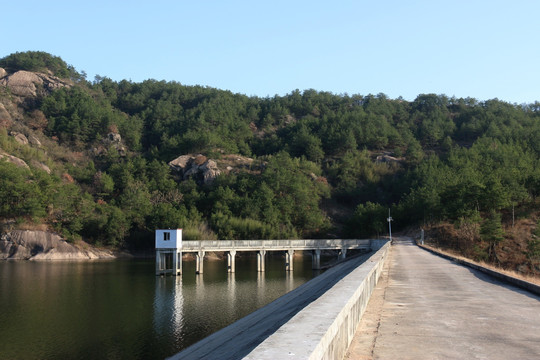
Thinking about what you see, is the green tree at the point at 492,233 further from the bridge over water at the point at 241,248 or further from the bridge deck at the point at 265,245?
the bridge deck at the point at 265,245

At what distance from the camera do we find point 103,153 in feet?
420

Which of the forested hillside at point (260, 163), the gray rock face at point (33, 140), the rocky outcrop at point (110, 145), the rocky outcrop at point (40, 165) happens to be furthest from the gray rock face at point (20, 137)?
the rocky outcrop at point (110, 145)

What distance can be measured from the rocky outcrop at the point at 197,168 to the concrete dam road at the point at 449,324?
91.7m

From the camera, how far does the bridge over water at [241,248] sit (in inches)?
2226

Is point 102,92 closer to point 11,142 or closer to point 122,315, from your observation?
point 11,142

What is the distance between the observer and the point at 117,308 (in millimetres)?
32625

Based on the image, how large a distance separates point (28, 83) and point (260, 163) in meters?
81.6

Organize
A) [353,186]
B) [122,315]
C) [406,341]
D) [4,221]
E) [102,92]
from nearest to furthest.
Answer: [406,341]
[122,315]
[4,221]
[353,186]
[102,92]

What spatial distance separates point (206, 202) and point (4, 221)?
36.6 meters

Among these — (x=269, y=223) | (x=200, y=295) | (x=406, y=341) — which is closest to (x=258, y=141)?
(x=269, y=223)

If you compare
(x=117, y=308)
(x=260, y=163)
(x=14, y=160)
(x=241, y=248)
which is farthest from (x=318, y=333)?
(x=260, y=163)

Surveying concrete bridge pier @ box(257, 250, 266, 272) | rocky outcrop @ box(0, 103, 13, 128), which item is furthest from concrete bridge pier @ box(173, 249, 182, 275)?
rocky outcrop @ box(0, 103, 13, 128)

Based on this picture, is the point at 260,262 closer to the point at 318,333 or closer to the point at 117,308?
the point at 117,308

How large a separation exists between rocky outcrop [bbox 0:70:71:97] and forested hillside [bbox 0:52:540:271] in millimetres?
629
